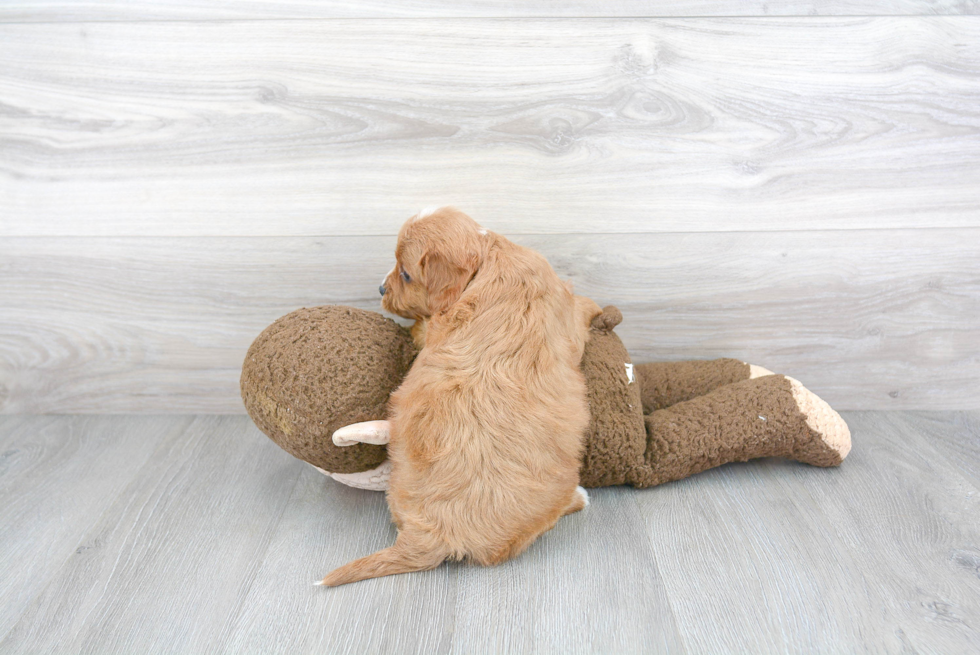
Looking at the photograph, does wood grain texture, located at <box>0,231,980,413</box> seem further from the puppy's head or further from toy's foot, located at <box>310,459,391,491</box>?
toy's foot, located at <box>310,459,391,491</box>

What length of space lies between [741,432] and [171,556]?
1.05 m

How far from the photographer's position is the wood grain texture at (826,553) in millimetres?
938

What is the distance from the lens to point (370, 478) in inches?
47.6

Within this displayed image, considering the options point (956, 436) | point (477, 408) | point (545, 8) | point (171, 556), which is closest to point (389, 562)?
point (477, 408)

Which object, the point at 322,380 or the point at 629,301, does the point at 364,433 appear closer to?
the point at 322,380

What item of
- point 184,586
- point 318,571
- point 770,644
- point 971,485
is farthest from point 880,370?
point 184,586

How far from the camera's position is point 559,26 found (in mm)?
1353

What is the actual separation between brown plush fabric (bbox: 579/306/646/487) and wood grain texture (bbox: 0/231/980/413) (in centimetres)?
26

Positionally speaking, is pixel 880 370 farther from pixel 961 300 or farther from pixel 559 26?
pixel 559 26

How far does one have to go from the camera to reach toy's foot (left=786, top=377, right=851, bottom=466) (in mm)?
1286

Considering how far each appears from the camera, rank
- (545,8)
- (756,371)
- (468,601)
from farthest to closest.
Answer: (756,371) → (545,8) → (468,601)

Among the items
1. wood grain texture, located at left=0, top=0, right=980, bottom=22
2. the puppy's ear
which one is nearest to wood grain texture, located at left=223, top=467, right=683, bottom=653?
the puppy's ear

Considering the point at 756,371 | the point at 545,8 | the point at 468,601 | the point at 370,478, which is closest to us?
the point at 468,601

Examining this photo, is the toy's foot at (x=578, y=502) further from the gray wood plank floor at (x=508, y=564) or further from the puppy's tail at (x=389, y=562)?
the puppy's tail at (x=389, y=562)
